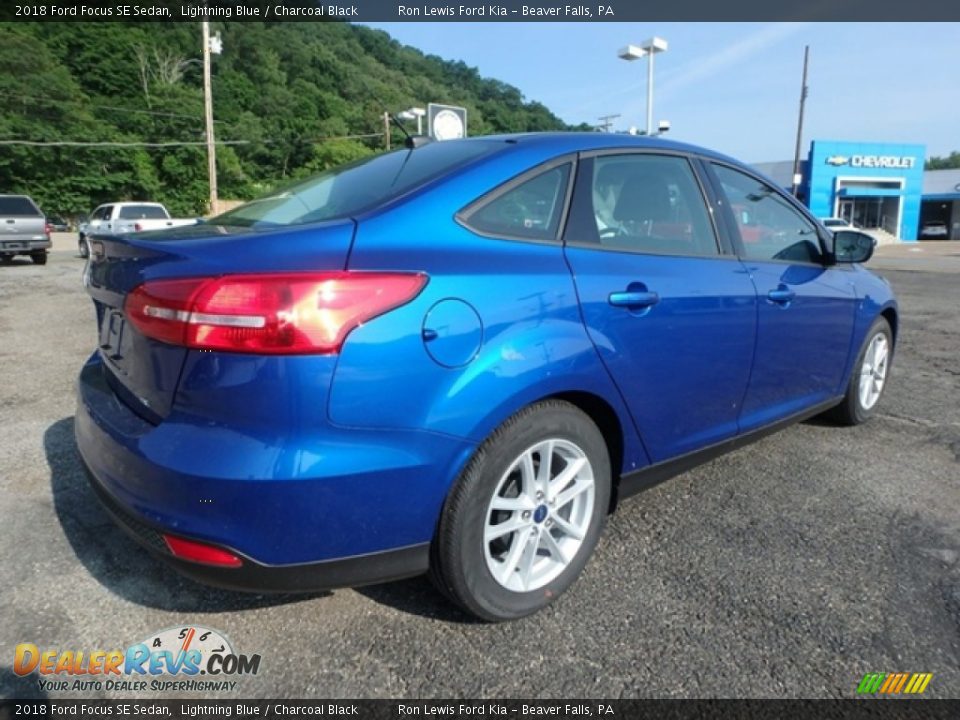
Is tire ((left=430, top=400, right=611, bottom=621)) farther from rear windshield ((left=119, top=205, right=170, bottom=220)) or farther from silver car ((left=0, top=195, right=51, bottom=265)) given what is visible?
rear windshield ((left=119, top=205, right=170, bottom=220))

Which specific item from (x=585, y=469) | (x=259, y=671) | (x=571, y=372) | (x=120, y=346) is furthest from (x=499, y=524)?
(x=120, y=346)

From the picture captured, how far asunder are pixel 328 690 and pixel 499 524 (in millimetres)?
679

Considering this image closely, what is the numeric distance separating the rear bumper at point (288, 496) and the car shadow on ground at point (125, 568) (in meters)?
0.50

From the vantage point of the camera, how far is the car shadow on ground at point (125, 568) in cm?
223

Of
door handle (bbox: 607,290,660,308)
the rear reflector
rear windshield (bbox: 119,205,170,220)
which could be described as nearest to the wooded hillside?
rear windshield (bbox: 119,205,170,220)

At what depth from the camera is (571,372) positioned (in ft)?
6.76

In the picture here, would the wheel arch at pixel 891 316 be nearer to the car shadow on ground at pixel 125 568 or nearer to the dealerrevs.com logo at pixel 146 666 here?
the car shadow on ground at pixel 125 568

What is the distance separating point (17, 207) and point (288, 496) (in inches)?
722

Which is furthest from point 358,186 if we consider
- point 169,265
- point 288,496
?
point 288,496

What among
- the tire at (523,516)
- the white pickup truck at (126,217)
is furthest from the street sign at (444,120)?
the white pickup truck at (126,217)

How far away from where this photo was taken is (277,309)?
163 cm

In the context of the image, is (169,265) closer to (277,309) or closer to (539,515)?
(277,309)

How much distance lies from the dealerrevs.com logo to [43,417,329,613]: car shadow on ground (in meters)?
0.18

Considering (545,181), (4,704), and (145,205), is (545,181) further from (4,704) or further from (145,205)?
(145,205)
